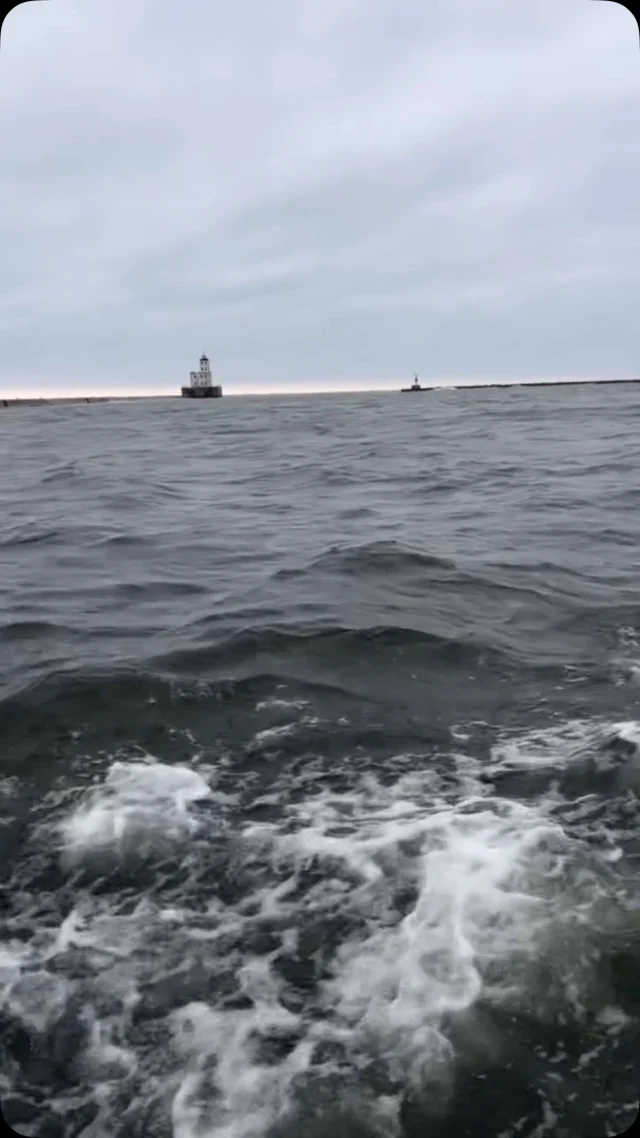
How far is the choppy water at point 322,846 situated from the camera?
3.29 meters

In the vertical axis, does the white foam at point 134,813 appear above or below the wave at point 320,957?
above

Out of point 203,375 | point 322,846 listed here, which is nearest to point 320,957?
point 322,846

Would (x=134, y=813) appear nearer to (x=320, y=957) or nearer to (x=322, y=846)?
(x=322, y=846)

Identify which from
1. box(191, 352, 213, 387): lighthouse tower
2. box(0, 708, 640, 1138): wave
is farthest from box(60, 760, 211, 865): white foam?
box(191, 352, 213, 387): lighthouse tower

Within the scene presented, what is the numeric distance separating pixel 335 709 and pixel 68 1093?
3.54 meters

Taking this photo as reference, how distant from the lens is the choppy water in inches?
129

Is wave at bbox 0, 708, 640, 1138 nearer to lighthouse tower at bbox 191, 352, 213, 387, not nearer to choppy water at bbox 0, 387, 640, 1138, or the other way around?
choppy water at bbox 0, 387, 640, 1138

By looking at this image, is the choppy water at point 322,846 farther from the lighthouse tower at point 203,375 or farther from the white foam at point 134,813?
the lighthouse tower at point 203,375

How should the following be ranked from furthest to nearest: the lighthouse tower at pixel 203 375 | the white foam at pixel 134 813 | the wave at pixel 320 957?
the lighthouse tower at pixel 203 375
the white foam at pixel 134 813
the wave at pixel 320 957

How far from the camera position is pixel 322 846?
4719 mm

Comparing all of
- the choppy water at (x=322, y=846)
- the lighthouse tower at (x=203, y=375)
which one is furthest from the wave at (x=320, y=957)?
the lighthouse tower at (x=203, y=375)

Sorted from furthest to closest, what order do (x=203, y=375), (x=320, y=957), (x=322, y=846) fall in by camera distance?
(x=203, y=375) < (x=322, y=846) < (x=320, y=957)

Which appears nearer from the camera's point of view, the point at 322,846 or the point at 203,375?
the point at 322,846

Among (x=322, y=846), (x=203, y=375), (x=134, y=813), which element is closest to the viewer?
(x=322, y=846)
